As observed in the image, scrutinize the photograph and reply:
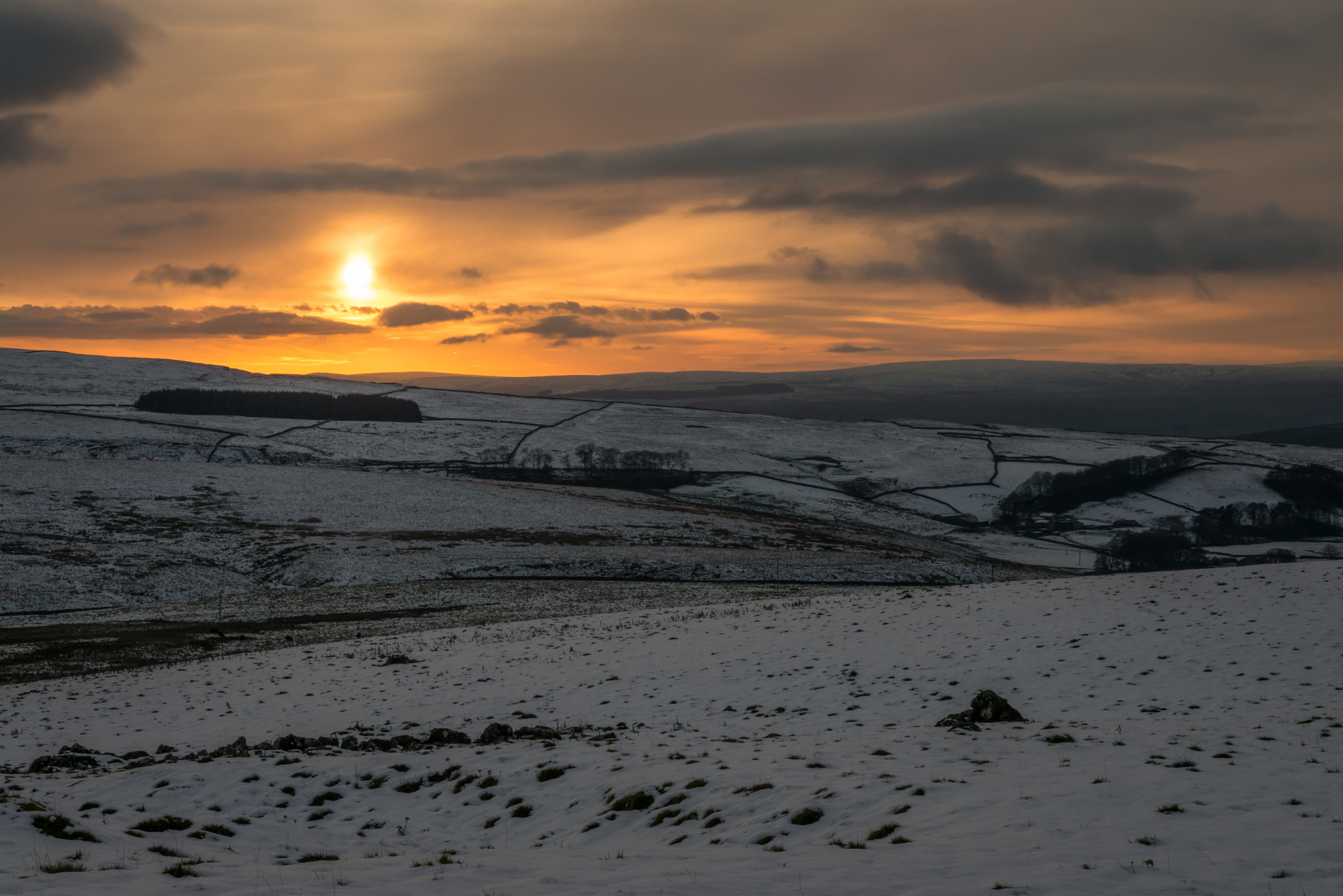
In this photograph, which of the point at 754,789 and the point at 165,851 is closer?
the point at 165,851

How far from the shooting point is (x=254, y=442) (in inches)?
5123

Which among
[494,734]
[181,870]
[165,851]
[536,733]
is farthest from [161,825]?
[536,733]

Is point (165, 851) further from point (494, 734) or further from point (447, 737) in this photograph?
point (494, 734)

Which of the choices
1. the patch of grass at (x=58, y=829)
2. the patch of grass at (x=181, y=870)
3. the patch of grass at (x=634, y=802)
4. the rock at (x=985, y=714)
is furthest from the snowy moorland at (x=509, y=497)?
the patch of grass at (x=634, y=802)

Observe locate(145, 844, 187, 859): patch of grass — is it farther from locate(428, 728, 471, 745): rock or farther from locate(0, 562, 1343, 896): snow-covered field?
locate(428, 728, 471, 745): rock

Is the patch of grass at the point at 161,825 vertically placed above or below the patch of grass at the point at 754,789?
below

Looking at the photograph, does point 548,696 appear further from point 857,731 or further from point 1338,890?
point 1338,890

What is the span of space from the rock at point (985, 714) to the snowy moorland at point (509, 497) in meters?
50.5

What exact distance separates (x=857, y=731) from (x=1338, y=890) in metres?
10.6

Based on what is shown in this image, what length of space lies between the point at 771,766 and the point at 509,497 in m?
87.9

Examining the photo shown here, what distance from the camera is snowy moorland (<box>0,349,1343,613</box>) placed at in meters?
69.8

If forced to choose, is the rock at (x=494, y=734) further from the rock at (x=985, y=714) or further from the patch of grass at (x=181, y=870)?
the rock at (x=985, y=714)

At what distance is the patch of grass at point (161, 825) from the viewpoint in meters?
13.0

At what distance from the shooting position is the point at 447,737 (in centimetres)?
1909
